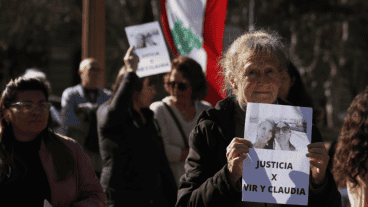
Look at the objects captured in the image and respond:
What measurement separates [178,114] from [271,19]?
1407 cm

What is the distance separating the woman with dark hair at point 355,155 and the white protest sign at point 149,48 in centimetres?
163

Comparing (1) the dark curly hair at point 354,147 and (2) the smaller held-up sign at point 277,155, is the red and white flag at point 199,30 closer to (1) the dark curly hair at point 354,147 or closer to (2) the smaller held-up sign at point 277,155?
(1) the dark curly hair at point 354,147

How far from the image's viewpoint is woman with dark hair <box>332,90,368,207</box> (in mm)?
2439

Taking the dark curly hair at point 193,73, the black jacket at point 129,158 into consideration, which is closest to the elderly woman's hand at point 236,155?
the black jacket at point 129,158

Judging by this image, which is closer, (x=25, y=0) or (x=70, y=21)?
(x=25, y=0)

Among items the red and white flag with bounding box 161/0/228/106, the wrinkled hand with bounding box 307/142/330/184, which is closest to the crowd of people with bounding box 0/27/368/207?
the wrinkled hand with bounding box 307/142/330/184

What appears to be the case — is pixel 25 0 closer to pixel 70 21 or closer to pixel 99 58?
pixel 70 21

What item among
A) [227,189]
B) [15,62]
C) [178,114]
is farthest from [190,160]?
[15,62]

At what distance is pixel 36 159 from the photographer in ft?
7.83

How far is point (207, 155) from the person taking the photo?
1.83m

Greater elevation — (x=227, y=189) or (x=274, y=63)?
(x=274, y=63)

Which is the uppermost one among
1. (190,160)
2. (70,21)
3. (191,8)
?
(70,21)

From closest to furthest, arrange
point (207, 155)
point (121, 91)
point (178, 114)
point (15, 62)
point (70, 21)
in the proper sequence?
1. point (207, 155)
2. point (121, 91)
3. point (178, 114)
4. point (70, 21)
5. point (15, 62)

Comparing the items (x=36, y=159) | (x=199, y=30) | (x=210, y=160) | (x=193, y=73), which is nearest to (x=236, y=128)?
(x=210, y=160)
